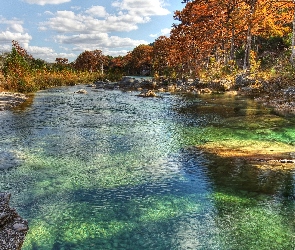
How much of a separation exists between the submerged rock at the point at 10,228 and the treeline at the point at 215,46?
74.7 ft

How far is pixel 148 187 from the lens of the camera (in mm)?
7789

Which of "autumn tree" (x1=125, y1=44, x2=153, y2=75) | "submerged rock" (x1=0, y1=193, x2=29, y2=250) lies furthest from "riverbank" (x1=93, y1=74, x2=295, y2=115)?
"autumn tree" (x1=125, y1=44, x2=153, y2=75)

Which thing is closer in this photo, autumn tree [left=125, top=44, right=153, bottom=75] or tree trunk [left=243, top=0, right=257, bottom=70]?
tree trunk [left=243, top=0, right=257, bottom=70]

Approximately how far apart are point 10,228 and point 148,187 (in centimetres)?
337

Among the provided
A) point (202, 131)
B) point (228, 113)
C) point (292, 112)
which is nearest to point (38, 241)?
point (202, 131)

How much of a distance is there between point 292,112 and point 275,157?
993cm

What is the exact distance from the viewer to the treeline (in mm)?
31875

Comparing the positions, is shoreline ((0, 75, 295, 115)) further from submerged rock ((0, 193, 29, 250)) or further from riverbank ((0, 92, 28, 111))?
submerged rock ((0, 193, 29, 250))

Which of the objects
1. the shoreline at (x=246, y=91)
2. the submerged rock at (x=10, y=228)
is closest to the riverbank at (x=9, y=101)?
the shoreline at (x=246, y=91)

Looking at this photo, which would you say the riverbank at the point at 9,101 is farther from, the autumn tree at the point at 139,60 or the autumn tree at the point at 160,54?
the autumn tree at the point at 139,60

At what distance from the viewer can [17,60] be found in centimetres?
3244

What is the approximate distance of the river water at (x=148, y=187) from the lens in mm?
5531

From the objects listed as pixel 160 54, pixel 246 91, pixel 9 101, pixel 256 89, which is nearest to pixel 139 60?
pixel 160 54

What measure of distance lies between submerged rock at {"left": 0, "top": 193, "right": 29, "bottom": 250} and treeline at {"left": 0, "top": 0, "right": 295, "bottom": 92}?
22778 mm
